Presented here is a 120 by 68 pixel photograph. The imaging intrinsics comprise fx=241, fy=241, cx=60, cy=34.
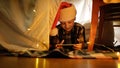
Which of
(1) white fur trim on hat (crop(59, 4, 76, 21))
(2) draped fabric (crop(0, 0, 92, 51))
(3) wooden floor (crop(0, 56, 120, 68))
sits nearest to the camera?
(3) wooden floor (crop(0, 56, 120, 68))

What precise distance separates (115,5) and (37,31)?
57cm

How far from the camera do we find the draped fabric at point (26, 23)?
1601 millimetres

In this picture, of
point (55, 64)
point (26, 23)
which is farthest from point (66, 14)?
point (55, 64)

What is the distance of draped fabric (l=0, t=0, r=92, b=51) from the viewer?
63.0 inches

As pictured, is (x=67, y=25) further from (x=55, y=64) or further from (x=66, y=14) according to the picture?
(x=55, y=64)

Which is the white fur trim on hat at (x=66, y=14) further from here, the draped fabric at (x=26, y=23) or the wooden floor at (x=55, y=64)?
the wooden floor at (x=55, y=64)

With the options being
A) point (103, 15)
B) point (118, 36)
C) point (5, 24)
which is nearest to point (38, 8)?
point (5, 24)

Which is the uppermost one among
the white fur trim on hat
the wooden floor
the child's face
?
the white fur trim on hat

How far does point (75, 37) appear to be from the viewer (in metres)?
1.81

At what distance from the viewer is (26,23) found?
1.63 meters

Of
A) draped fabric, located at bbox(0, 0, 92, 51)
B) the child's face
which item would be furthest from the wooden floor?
the child's face

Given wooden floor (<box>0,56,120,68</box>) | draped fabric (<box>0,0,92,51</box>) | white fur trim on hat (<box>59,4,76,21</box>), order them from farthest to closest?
white fur trim on hat (<box>59,4,76,21</box>), draped fabric (<box>0,0,92,51</box>), wooden floor (<box>0,56,120,68</box>)

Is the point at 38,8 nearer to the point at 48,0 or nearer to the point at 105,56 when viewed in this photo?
the point at 48,0

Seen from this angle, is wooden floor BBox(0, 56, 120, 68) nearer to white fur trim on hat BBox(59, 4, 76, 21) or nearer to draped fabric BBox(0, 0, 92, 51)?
draped fabric BBox(0, 0, 92, 51)
